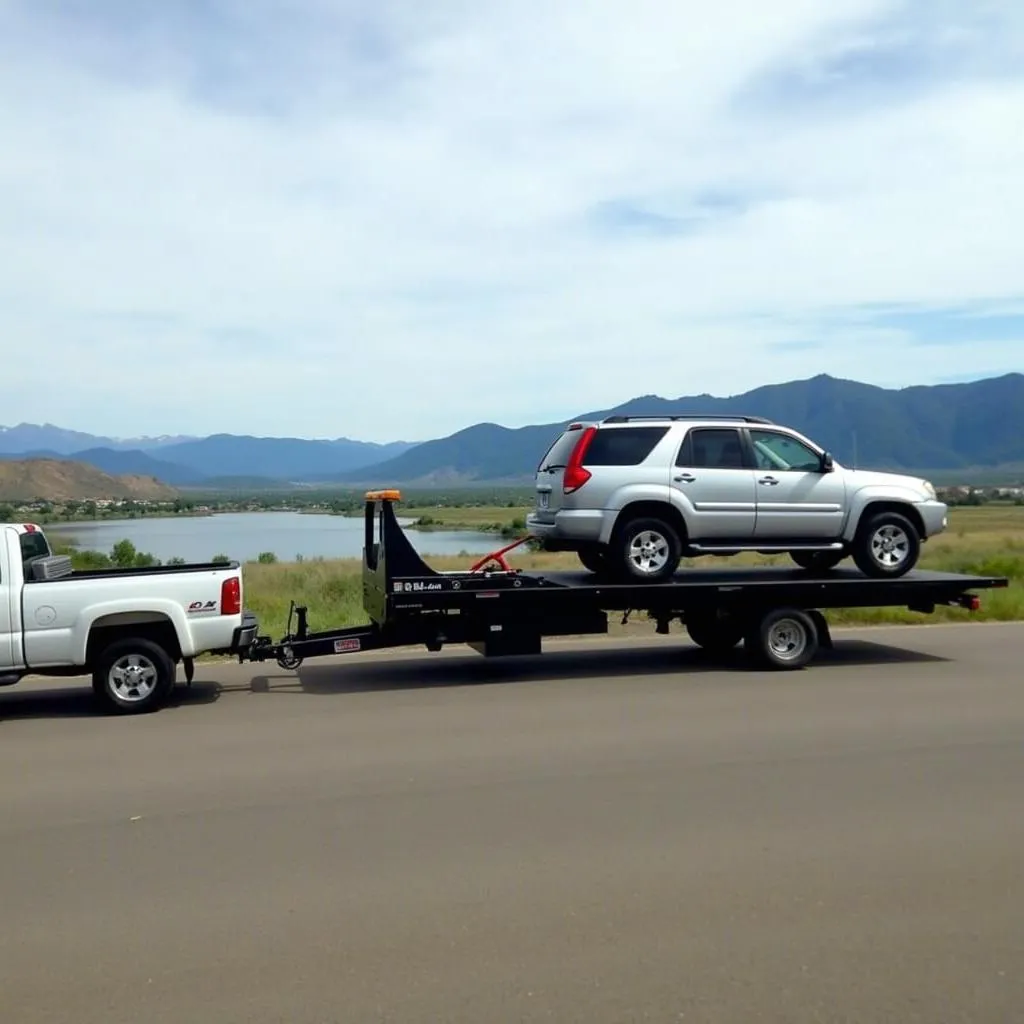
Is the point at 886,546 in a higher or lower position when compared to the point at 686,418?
lower

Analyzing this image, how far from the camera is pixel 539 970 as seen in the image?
4.60 m

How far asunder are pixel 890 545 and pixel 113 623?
772 centimetres

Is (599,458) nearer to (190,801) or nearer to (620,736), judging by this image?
(620,736)

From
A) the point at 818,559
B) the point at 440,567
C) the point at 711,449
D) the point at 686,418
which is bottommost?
the point at 440,567

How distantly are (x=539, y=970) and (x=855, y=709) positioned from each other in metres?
5.77

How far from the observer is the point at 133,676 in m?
10.1

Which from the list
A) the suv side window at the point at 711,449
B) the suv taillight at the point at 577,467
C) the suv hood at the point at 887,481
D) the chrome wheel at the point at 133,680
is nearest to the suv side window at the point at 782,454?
the suv side window at the point at 711,449

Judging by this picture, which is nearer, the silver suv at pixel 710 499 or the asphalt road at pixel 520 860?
the asphalt road at pixel 520 860

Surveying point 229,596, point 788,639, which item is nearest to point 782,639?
point 788,639

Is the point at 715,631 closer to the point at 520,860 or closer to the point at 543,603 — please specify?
the point at 543,603

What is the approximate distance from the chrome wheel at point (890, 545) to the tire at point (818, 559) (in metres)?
0.39

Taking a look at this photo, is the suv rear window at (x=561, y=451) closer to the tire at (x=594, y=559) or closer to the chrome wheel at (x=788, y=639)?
the tire at (x=594, y=559)

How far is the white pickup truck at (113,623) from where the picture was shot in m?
9.86

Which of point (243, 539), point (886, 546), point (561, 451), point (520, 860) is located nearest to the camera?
point (520, 860)
